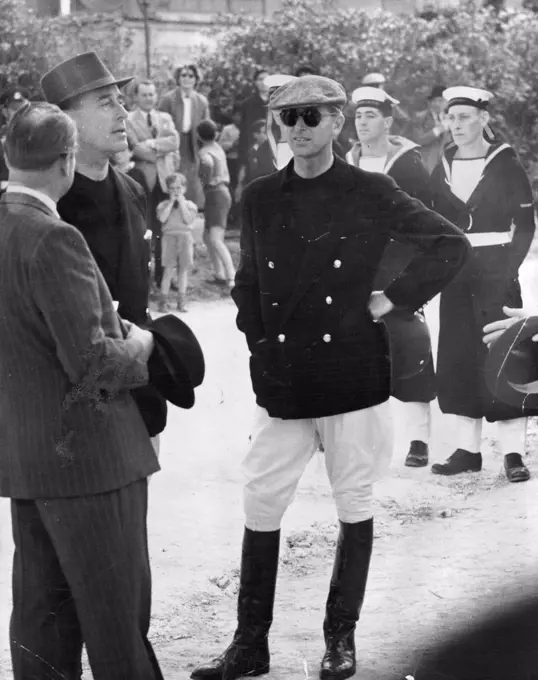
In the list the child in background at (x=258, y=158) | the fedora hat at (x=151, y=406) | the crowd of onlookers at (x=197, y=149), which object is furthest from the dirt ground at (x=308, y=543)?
the fedora hat at (x=151, y=406)

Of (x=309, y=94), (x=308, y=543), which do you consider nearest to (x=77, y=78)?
(x=309, y=94)

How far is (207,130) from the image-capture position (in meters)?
5.39

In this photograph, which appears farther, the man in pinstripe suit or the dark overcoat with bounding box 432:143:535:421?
the dark overcoat with bounding box 432:143:535:421

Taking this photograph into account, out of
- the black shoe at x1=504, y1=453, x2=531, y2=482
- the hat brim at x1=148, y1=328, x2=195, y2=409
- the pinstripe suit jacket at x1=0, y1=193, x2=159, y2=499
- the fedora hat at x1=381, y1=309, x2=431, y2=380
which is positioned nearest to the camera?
the pinstripe suit jacket at x1=0, y1=193, x2=159, y2=499

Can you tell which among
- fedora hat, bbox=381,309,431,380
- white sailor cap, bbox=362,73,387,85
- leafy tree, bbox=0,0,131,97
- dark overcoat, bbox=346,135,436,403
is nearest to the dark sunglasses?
dark overcoat, bbox=346,135,436,403

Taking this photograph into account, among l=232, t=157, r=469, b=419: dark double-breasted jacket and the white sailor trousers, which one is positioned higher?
l=232, t=157, r=469, b=419: dark double-breasted jacket

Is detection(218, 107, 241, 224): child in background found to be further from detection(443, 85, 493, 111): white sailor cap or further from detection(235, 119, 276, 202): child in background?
detection(443, 85, 493, 111): white sailor cap

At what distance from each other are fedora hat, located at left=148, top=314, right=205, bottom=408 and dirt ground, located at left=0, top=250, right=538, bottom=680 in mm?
915

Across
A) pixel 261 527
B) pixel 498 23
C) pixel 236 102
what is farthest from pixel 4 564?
pixel 498 23

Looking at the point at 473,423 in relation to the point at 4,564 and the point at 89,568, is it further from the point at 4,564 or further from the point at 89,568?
the point at 89,568

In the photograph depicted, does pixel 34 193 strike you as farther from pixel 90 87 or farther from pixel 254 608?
pixel 254 608

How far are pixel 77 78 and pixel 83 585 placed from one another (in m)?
1.20

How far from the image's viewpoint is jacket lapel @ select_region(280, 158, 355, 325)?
3.36 m

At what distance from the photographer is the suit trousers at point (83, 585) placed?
278 cm
